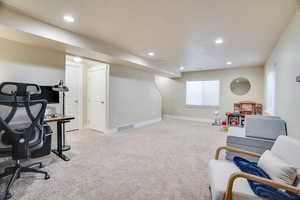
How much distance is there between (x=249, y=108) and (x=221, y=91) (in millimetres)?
1290

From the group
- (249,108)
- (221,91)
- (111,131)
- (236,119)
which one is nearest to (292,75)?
(236,119)

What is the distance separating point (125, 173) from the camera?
2260 mm

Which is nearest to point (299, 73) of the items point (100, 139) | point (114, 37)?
point (114, 37)

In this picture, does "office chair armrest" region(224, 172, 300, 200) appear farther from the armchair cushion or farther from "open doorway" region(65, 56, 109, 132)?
"open doorway" region(65, 56, 109, 132)

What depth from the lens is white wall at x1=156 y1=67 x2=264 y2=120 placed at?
591 cm

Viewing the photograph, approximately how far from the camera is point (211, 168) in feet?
5.48

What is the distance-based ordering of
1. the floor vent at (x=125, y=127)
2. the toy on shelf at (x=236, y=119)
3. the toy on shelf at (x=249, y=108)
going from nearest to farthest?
the floor vent at (x=125, y=127) → the toy on shelf at (x=236, y=119) → the toy on shelf at (x=249, y=108)

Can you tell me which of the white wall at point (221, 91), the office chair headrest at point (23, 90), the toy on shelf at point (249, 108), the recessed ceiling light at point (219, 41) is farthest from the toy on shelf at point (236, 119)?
the office chair headrest at point (23, 90)

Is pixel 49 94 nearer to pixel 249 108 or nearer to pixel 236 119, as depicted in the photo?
pixel 236 119

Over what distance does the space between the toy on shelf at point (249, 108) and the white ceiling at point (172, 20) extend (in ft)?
8.72

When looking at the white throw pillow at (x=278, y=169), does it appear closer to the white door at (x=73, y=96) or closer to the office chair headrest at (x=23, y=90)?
the office chair headrest at (x=23, y=90)

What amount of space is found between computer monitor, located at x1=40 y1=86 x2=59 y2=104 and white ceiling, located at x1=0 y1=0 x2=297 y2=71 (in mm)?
1225

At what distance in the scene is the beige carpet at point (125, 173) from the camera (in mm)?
1777

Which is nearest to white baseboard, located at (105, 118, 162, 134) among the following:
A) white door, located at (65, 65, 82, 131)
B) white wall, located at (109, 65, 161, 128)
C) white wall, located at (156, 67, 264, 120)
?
white wall, located at (109, 65, 161, 128)
